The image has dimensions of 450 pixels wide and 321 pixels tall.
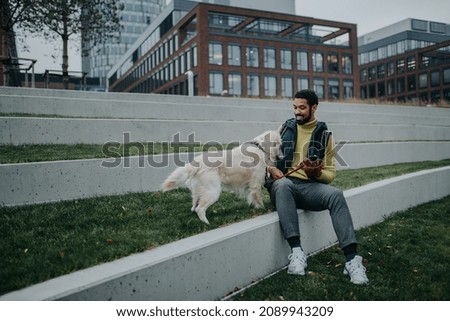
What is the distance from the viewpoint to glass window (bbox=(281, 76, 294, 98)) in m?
47.7

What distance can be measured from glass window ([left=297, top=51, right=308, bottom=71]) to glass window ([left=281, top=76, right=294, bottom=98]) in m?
2.49

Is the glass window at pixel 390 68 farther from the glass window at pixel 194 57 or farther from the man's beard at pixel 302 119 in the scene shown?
the man's beard at pixel 302 119

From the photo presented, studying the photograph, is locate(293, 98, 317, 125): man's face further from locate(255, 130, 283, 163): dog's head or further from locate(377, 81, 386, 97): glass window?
locate(377, 81, 386, 97): glass window

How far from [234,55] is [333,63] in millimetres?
15289

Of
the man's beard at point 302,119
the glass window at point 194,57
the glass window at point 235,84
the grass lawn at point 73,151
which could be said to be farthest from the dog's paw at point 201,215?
the glass window at point 194,57

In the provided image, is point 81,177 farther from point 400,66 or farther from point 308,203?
point 400,66

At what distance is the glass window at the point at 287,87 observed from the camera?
47688 millimetres

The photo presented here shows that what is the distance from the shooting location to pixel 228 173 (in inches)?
190

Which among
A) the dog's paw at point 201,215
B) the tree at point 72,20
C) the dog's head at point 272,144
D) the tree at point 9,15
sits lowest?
the dog's paw at point 201,215

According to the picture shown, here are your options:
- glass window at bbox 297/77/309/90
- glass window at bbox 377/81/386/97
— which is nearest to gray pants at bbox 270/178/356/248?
glass window at bbox 297/77/309/90

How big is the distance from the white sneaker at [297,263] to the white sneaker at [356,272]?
44 centimetres

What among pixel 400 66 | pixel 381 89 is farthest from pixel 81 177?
pixel 381 89
